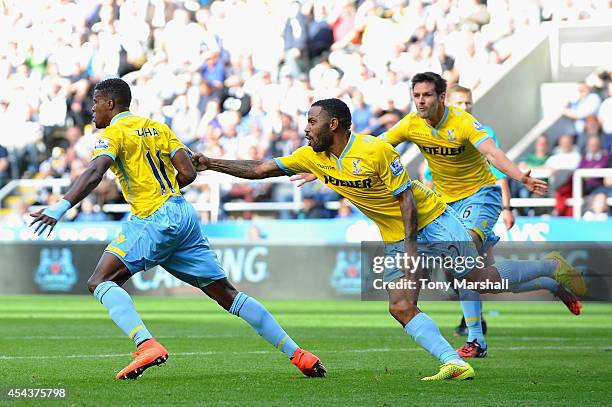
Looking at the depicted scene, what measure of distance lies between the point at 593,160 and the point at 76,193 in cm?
1246

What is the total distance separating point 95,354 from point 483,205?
3.52 metres

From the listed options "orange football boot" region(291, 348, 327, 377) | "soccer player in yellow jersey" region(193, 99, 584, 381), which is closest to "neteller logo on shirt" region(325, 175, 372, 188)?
"soccer player in yellow jersey" region(193, 99, 584, 381)

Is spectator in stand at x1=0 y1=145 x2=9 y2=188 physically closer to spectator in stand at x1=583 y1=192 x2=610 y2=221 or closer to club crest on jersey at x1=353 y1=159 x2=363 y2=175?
spectator in stand at x1=583 y1=192 x2=610 y2=221

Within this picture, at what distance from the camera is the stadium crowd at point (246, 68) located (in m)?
21.5

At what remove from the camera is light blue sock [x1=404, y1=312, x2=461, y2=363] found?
809 cm

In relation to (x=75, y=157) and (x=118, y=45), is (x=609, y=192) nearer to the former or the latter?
(x=75, y=157)

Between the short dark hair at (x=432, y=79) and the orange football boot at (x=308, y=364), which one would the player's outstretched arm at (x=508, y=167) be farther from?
the orange football boot at (x=308, y=364)

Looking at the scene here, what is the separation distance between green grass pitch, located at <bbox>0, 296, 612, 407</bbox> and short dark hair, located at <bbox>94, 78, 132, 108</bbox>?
1858 mm

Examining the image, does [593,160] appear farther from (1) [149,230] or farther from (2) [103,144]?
(2) [103,144]

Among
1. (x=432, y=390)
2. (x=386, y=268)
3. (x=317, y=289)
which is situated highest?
(x=386, y=268)

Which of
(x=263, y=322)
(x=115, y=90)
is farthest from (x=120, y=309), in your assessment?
(x=115, y=90)

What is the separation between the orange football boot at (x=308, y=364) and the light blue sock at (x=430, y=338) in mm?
671

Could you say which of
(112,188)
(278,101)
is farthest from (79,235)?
(278,101)

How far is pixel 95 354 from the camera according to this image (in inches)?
402
